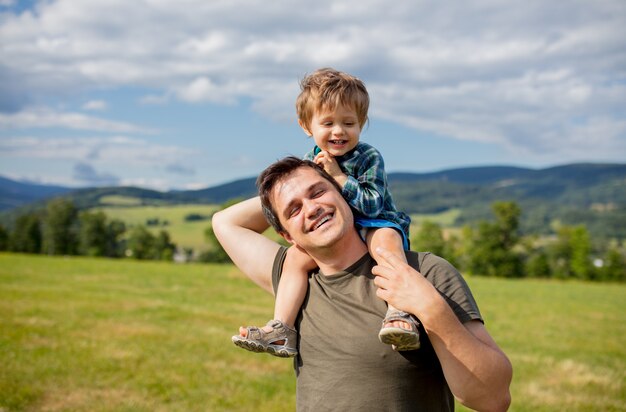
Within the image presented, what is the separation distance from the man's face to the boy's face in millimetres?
525

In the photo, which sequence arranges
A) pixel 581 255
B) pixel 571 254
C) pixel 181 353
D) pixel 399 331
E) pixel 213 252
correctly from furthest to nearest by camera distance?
pixel 213 252, pixel 571 254, pixel 581 255, pixel 181 353, pixel 399 331

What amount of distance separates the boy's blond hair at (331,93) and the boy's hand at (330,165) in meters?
0.33

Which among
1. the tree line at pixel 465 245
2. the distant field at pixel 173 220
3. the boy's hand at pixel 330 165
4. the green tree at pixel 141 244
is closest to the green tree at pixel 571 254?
the tree line at pixel 465 245

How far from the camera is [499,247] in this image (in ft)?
243

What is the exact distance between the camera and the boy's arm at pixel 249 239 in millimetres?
3084

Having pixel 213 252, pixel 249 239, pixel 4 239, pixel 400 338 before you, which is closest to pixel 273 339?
pixel 249 239

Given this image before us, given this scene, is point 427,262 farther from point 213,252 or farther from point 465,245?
point 213,252

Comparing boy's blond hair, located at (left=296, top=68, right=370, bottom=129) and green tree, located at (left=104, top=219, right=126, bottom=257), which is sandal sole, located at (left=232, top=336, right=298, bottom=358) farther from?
green tree, located at (left=104, top=219, right=126, bottom=257)

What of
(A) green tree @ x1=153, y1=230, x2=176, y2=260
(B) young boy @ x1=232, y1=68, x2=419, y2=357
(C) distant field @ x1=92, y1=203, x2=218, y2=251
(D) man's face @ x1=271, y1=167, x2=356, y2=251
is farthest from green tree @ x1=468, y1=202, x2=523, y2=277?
(D) man's face @ x1=271, y1=167, x2=356, y2=251

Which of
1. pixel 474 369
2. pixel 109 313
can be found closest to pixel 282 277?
pixel 474 369

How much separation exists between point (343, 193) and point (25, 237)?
310 ft

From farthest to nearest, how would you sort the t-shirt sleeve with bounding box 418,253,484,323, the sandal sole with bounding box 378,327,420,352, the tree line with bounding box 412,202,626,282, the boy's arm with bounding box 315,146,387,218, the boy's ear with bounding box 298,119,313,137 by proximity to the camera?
the tree line with bounding box 412,202,626,282
the boy's ear with bounding box 298,119,313,137
the boy's arm with bounding box 315,146,387,218
the t-shirt sleeve with bounding box 418,253,484,323
the sandal sole with bounding box 378,327,420,352

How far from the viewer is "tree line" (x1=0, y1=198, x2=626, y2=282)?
73.8 metres

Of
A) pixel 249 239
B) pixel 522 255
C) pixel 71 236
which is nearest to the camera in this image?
pixel 249 239
